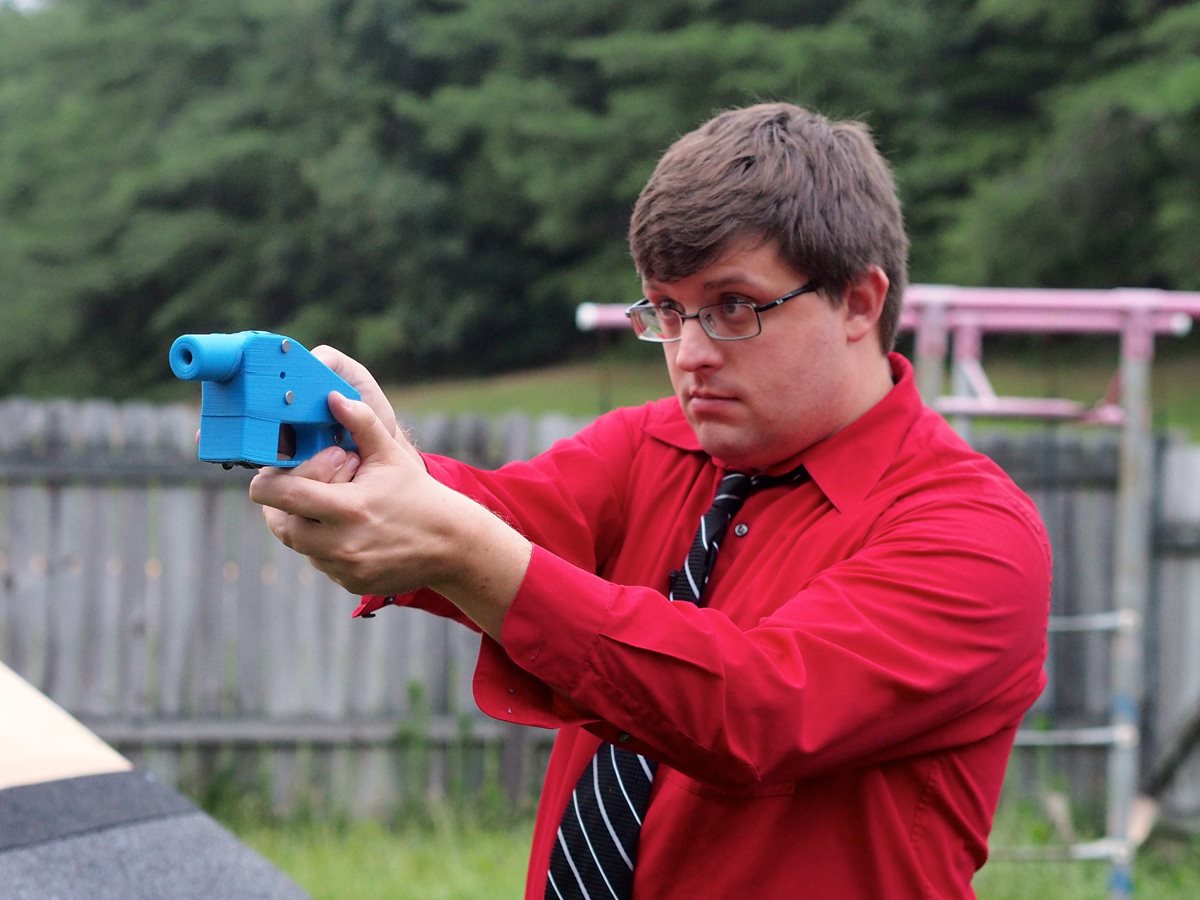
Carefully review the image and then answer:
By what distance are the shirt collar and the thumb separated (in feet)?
2.31

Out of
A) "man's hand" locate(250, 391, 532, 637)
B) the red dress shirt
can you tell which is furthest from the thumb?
the red dress shirt

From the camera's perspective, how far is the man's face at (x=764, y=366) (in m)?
1.81

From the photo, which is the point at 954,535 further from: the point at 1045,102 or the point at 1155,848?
the point at 1045,102

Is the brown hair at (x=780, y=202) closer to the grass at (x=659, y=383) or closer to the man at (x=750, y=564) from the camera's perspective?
the man at (x=750, y=564)

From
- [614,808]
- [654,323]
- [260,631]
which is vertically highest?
[654,323]

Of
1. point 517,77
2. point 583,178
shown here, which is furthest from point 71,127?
point 583,178

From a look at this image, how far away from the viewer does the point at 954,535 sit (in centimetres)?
162


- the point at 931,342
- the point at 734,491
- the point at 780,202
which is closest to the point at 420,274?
the point at 931,342

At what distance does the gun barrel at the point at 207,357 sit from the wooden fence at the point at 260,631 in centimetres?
456

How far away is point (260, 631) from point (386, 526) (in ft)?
15.9

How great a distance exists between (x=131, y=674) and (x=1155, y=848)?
4697 millimetres

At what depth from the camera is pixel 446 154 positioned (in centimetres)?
3209

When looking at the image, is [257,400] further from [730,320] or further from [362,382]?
[730,320]

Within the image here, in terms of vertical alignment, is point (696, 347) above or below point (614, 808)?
above
